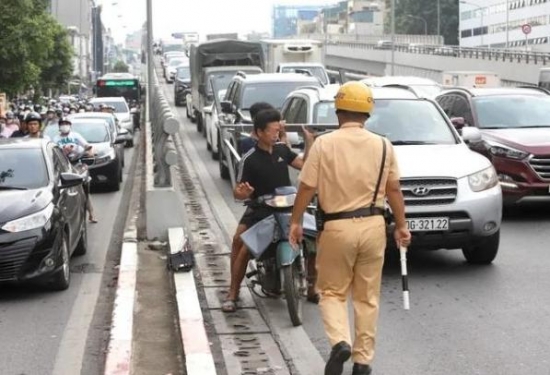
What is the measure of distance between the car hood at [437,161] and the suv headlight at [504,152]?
294 cm

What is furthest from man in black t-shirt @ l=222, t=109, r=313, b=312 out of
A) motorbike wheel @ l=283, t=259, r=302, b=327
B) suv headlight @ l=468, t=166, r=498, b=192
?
suv headlight @ l=468, t=166, r=498, b=192

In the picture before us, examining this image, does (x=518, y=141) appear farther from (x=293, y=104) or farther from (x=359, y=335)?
(x=359, y=335)

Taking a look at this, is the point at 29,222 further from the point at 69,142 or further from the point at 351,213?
the point at 69,142

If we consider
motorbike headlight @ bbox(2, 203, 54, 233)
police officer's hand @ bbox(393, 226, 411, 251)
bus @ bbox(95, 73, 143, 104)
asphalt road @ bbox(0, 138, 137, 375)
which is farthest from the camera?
bus @ bbox(95, 73, 143, 104)

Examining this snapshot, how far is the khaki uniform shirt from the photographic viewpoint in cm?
595

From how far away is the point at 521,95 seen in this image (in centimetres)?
1515

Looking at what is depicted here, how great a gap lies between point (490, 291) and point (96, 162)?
11.6 meters

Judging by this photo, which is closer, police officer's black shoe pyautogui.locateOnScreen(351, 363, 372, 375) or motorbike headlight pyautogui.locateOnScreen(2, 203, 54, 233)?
police officer's black shoe pyautogui.locateOnScreen(351, 363, 372, 375)

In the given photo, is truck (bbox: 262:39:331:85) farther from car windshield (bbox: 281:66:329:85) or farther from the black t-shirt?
the black t-shirt

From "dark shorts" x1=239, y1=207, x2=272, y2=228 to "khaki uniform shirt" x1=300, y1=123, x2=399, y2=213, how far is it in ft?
6.36

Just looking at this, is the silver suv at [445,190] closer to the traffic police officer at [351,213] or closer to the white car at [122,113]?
the traffic police officer at [351,213]

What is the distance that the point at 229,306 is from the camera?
27.0 ft

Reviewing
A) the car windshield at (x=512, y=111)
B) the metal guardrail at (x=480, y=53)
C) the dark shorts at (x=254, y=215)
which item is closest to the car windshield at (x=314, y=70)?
the car windshield at (x=512, y=111)

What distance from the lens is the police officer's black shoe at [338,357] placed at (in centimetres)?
586
